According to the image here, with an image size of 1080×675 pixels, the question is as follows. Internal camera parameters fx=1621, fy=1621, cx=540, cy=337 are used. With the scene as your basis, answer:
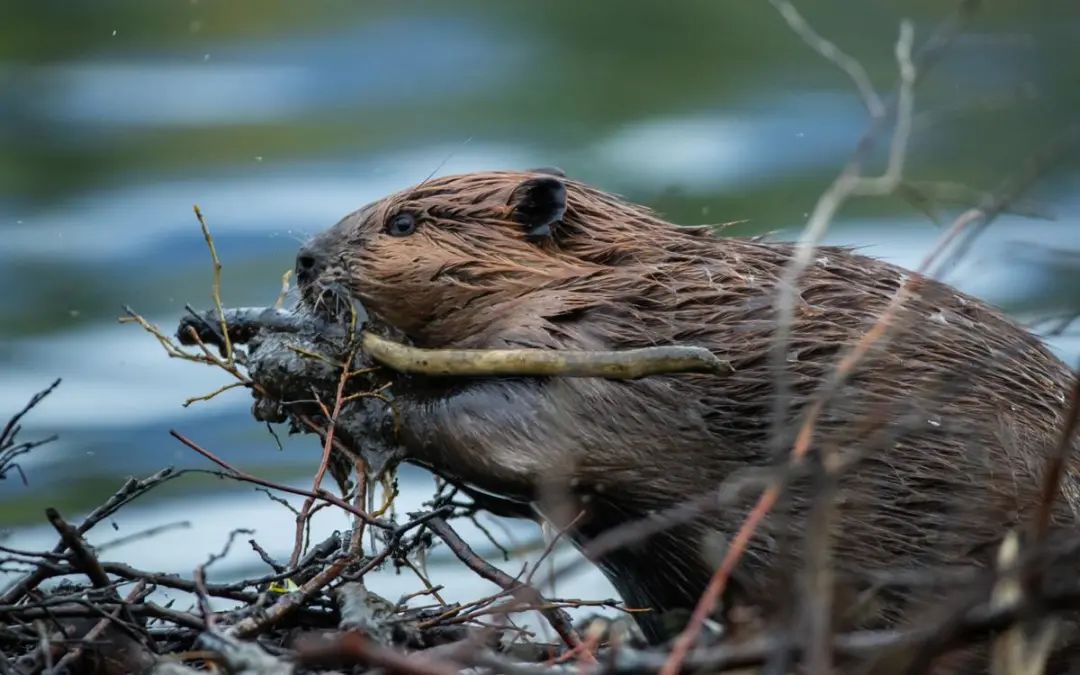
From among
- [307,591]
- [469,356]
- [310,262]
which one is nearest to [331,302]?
[310,262]

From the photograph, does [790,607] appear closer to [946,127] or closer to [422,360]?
[422,360]

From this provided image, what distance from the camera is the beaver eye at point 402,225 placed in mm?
3828

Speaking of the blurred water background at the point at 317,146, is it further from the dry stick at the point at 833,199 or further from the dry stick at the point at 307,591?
the dry stick at the point at 833,199

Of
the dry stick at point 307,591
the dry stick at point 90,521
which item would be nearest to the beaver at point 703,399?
the dry stick at point 307,591

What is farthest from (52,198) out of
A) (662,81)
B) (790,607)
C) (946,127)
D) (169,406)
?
(790,607)

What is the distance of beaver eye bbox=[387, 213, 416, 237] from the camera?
12.6 ft

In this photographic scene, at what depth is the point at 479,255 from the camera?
371 centimetres

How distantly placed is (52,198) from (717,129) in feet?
10.5

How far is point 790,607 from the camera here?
5.92 ft

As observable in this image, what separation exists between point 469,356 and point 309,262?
63 centimetres

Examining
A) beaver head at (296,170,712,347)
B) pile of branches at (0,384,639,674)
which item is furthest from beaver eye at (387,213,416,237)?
pile of branches at (0,384,639,674)

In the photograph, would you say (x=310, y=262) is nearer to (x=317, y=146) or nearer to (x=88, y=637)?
→ (x=88, y=637)

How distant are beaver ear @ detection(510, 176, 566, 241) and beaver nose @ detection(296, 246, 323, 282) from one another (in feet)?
1.58

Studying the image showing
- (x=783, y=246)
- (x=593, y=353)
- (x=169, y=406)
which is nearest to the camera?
(x=593, y=353)
